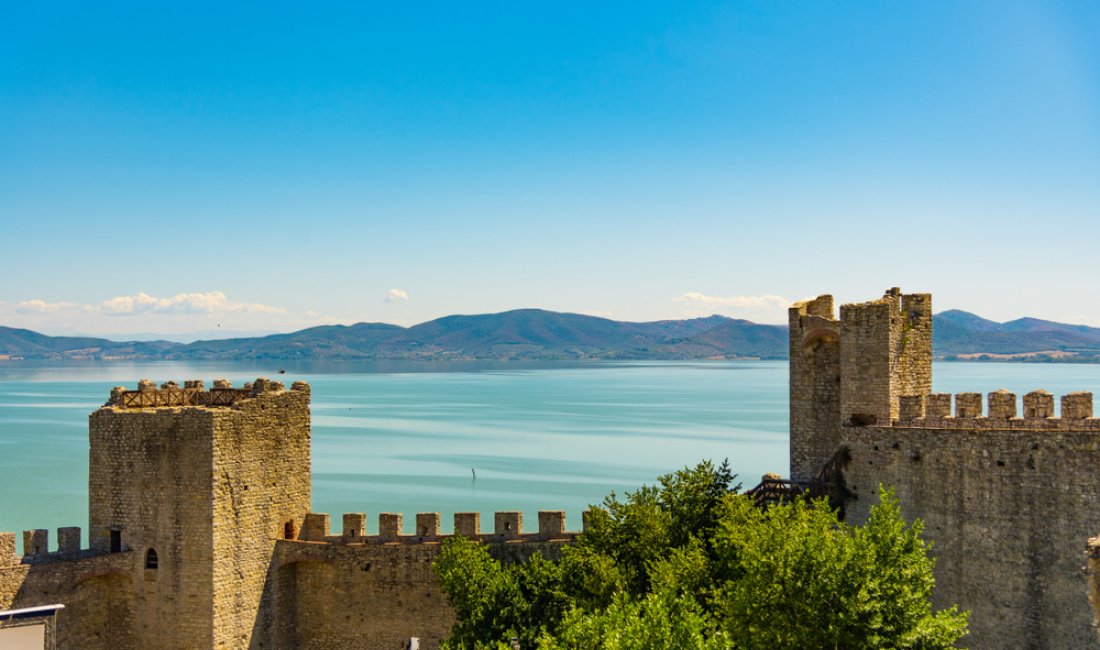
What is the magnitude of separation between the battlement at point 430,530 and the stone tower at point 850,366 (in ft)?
16.5

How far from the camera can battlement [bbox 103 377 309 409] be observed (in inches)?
782

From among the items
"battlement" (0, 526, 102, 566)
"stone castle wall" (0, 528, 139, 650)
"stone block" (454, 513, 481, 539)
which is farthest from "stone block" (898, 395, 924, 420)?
"battlement" (0, 526, 102, 566)

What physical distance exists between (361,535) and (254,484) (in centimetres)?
254

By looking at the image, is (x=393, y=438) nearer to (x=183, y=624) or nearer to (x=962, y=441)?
(x=183, y=624)

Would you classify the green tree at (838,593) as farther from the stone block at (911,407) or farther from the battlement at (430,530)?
the battlement at (430,530)

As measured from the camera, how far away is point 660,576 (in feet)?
54.6

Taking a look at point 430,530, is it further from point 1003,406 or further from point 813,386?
point 1003,406

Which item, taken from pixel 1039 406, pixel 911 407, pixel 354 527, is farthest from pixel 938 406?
pixel 354 527

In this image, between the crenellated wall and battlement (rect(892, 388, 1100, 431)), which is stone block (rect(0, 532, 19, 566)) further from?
battlement (rect(892, 388, 1100, 431))

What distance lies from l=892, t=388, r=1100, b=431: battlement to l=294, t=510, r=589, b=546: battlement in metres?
7.11

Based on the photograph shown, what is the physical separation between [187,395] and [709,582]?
35.8 feet

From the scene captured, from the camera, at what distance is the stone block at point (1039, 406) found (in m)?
15.6

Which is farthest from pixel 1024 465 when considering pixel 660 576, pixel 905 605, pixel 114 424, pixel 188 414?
pixel 114 424

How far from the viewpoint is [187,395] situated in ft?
66.2
